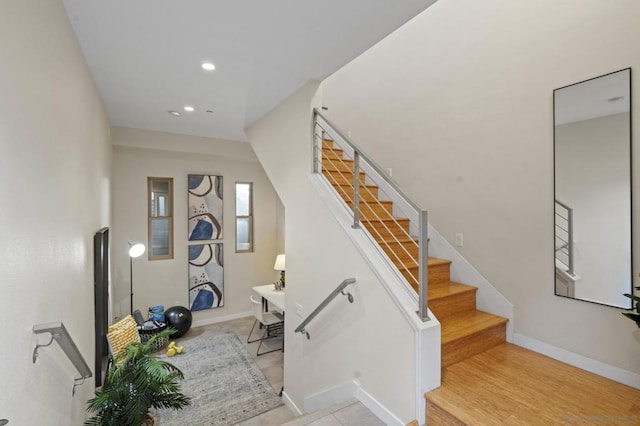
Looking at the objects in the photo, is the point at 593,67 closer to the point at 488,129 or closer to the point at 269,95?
the point at 488,129

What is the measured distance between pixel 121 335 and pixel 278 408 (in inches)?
78.3

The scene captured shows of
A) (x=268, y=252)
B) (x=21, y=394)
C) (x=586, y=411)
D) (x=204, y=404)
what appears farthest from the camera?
(x=268, y=252)

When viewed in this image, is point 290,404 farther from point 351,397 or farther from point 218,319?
point 218,319

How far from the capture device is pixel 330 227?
2.53 m

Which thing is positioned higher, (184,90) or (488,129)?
(184,90)

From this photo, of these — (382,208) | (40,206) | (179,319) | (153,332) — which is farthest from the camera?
(179,319)

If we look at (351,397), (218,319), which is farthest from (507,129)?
(218,319)

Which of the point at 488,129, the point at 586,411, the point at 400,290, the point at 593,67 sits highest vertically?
the point at 593,67

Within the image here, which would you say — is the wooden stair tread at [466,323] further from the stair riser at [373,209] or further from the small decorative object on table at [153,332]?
the small decorative object on table at [153,332]

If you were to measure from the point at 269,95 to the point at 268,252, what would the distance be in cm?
356

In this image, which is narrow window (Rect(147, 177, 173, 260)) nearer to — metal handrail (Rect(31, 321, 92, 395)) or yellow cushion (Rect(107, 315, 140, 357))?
yellow cushion (Rect(107, 315, 140, 357))

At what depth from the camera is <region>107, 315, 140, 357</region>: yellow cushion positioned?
3.37 metres

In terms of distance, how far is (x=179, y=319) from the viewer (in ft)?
15.6

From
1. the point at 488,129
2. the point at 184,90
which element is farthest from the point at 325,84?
the point at 488,129
